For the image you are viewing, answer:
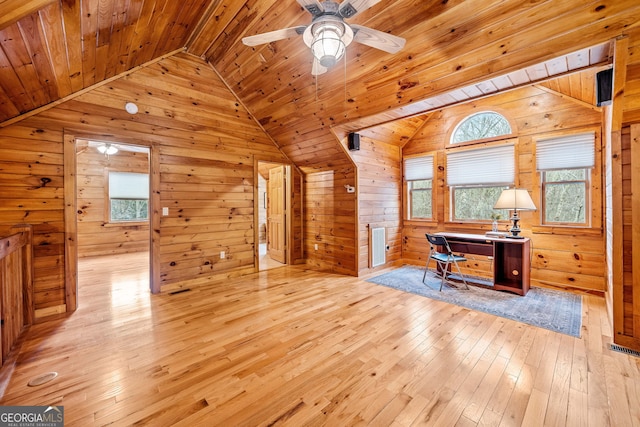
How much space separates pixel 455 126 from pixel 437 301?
3.16 m

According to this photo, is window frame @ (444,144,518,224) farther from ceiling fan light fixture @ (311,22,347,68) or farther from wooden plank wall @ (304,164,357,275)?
ceiling fan light fixture @ (311,22,347,68)

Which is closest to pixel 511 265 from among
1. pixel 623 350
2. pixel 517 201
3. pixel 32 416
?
pixel 517 201

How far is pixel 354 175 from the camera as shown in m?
4.54

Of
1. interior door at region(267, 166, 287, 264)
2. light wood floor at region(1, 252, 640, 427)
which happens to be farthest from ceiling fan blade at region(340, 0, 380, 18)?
interior door at region(267, 166, 287, 264)

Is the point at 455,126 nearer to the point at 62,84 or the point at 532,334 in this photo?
the point at 532,334

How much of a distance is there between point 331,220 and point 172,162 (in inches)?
109

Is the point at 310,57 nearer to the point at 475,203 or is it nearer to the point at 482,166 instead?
the point at 482,166

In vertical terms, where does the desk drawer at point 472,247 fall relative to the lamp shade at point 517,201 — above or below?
below

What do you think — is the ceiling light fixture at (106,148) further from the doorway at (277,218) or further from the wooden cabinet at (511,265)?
the wooden cabinet at (511,265)

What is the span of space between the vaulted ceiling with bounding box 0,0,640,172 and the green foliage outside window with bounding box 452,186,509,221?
1660 mm

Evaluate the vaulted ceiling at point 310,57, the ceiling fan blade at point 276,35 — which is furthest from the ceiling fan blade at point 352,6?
the vaulted ceiling at point 310,57

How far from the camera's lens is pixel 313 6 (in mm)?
1678

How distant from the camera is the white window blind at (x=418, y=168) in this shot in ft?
16.6

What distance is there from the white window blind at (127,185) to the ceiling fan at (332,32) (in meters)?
6.29
